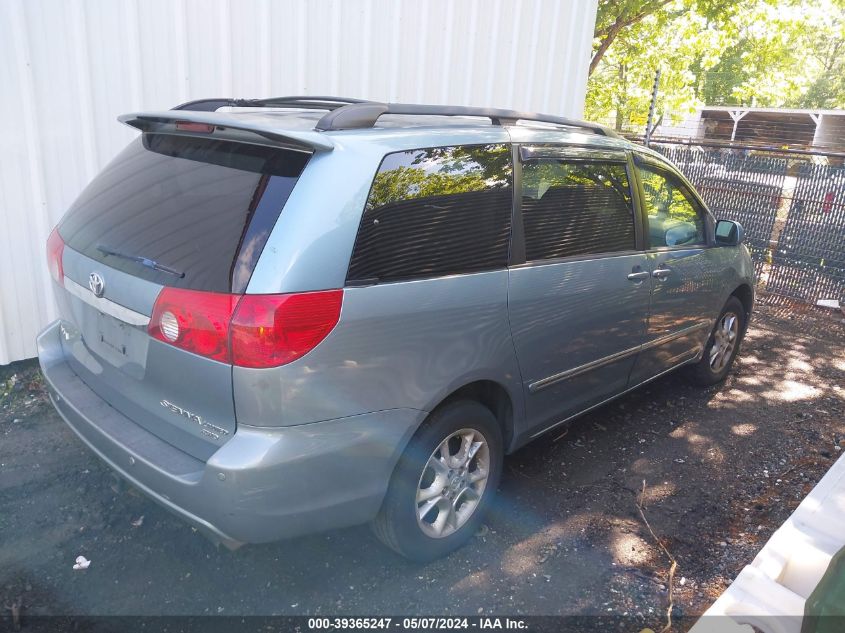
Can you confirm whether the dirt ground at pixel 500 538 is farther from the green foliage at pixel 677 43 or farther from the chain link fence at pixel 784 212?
the green foliage at pixel 677 43

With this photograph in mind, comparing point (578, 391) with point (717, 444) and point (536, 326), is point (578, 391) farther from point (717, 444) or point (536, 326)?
point (717, 444)

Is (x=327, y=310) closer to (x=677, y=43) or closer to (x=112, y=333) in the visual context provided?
(x=112, y=333)

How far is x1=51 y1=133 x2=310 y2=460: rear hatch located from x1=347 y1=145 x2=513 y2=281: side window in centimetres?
34

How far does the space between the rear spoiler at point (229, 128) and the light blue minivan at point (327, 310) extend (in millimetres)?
11

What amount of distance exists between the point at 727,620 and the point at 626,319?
1687 millimetres

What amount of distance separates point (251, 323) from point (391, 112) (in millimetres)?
1154

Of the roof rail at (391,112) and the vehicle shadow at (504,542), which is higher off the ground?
the roof rail at (391,112)

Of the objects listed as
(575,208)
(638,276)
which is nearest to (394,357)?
(575,208)

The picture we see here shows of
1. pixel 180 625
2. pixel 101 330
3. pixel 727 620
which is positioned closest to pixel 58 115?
pixel 101 330

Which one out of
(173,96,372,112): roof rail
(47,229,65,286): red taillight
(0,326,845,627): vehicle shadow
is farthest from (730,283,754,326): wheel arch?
(47,229,65,286): red taillight

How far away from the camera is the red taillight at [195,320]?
2.13m

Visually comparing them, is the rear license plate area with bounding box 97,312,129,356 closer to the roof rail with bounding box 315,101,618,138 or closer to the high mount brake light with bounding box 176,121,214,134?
the high mount brake light with bounding box 176,121,214,134

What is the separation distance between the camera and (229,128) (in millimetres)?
2396

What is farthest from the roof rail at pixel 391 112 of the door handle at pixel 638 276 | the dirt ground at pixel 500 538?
the dirt ground at pixel 500 538
